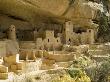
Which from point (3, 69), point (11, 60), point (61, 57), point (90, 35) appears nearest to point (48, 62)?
point (61, 57)

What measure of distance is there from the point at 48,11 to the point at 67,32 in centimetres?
240

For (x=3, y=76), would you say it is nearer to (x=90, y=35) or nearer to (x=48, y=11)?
(x=48, y=11)

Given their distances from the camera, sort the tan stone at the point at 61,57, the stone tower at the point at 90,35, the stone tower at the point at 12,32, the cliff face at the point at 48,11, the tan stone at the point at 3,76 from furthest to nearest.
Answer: the stone tower at the point at 90,35, the stone tower at the point at 12,32, the cliff face at the point at 48,11, the tan stone at the point at 61,57, the tan stone at the point at 3,76

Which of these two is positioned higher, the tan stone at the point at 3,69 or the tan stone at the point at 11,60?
the tan stone at the point at 11,60

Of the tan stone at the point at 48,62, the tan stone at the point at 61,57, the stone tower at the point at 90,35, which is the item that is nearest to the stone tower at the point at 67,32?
the stone tower at the point at 90,35

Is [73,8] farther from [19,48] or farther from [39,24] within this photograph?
[19,48]

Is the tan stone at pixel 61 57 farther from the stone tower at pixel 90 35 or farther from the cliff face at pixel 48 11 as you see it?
the stone tower at pixel 90 35

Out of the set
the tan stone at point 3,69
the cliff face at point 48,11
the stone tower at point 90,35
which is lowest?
the tan stone at point 3,69

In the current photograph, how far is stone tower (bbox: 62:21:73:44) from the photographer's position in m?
28.2

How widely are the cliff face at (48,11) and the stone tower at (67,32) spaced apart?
343 mm

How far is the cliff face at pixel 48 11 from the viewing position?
84.0ft

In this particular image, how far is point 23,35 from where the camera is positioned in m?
27.9

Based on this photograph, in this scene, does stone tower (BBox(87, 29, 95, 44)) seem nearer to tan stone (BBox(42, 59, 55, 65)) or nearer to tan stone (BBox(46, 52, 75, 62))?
tan stone (BBox(46, 52, 75, 62))

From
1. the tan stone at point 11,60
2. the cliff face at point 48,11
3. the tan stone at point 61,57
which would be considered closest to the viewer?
the tan stone at point 11,60
